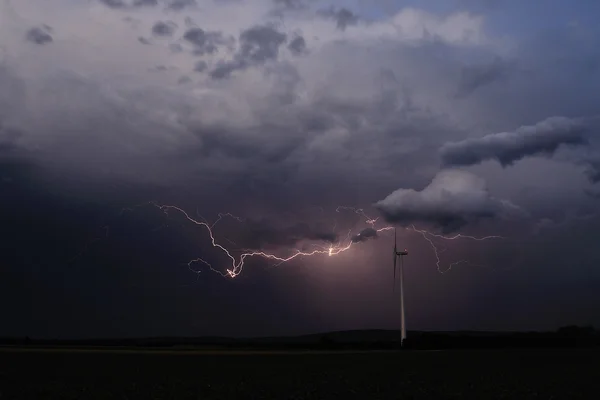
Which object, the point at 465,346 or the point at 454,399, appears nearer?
the point at 454,399

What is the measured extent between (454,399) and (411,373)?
2011 cm

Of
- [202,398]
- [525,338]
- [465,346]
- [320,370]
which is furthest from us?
[525,338]

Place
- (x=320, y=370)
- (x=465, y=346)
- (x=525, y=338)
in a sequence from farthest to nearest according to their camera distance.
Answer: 1. (x=525, y=338)
2. (x=465, y=346)
3. (x=320, y=370)

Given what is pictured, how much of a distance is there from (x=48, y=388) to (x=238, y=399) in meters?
13.3

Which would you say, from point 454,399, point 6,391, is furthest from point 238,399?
point 6,391

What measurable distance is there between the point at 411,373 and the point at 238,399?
23688 mm

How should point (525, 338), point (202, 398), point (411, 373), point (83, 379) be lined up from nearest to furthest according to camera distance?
point (202, 398) → point (83, 379) → point (411, 373) → point (525, 338)

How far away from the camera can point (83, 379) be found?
172 ft

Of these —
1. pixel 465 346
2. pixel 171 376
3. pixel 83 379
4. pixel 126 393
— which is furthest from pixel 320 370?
pixel 465 346

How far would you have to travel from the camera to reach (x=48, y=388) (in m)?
44.0

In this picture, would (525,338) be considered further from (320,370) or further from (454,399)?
(454,399)

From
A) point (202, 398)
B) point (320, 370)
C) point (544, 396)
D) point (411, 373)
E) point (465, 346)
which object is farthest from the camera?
point (465, 346)

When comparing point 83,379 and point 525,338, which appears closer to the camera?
point 83,379

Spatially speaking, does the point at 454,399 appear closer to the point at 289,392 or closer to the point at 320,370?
the point at 289,392
